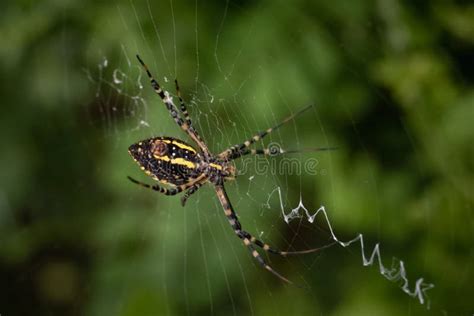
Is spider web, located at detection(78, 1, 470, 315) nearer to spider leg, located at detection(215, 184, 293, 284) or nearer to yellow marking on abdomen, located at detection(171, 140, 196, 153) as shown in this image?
spider leg, located at detection(215, 184, 293, 284)

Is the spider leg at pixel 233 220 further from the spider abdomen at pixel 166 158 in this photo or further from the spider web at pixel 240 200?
the spider abdomen at pixel 166 158

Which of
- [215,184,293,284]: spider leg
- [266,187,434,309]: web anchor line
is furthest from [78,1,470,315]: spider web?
[215,184,293,284]: spider leg

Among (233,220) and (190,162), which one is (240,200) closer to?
(233,220)

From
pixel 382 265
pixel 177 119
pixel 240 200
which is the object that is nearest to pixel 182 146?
pixel 177 119

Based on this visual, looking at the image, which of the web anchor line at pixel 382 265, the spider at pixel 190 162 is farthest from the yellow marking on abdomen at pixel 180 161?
the web anchor line at pixel 382 265

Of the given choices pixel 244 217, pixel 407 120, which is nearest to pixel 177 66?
pixel 244 217
